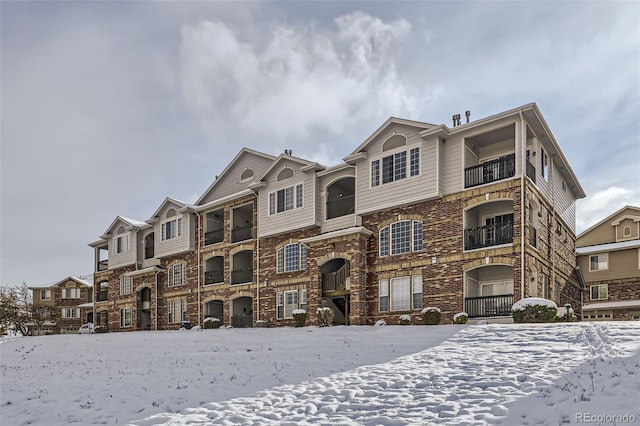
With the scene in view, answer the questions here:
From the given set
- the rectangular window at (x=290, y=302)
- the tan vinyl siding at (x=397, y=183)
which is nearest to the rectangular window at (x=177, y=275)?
the rectangular window at (x=290, y=302)

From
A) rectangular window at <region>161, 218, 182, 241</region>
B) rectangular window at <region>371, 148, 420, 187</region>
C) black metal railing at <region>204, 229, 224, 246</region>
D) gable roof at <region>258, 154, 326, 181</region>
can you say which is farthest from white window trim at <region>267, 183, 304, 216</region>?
rectangular window at <region>161, 218, 182, 241</region>

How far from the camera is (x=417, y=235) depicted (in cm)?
2480

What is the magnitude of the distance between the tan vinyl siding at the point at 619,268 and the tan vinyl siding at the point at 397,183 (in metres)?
18.1

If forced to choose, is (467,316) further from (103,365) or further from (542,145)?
(103,365)

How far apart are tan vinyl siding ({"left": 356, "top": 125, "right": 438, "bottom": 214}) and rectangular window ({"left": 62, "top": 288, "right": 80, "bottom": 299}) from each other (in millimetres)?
57507

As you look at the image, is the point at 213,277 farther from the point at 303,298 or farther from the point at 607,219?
the point at 607,219

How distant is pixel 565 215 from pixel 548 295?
264 inches

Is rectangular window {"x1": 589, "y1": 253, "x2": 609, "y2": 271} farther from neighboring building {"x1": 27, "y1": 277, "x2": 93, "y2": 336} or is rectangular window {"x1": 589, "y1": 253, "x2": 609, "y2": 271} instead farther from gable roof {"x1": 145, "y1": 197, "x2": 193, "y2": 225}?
neighboring building {"x1": 27, "y1": 277, "x2": 93, "y2": 336}

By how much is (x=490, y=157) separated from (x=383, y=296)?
345 inches

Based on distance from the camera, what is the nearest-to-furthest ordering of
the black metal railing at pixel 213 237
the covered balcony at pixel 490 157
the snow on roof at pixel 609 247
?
the covered balcony at pixel 490 157 < the snow on roof at pixel 609 247 < the black metal railing at pixel 213 237

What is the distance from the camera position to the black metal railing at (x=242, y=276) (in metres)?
32.7

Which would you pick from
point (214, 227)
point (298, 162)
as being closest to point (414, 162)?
point (298, 162)

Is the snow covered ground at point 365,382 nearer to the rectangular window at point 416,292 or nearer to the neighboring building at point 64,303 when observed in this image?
the rectangular window at point 416,292

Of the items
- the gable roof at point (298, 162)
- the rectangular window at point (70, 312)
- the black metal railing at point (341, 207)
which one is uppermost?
the gable roof at point (298, 162)
